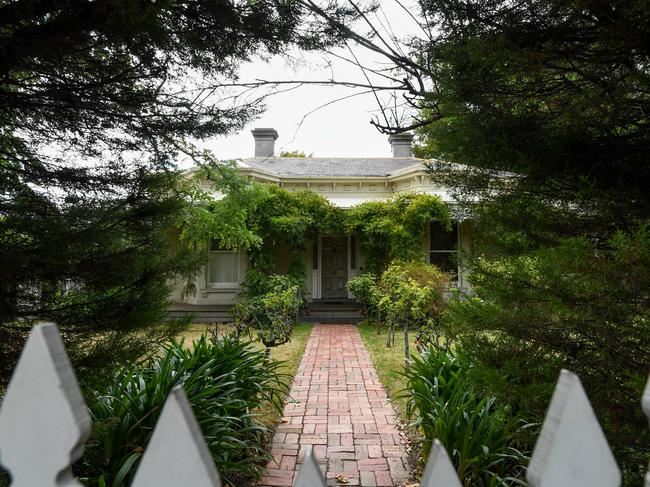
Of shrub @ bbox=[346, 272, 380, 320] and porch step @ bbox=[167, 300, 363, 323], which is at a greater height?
shrub @ bbox=[346, 272, 380, 320]

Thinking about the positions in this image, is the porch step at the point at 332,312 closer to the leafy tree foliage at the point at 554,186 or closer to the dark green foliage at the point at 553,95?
the leafy tree foliage at the point at 554,186

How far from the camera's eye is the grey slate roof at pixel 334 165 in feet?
57.4

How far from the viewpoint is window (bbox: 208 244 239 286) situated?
51.9 feet

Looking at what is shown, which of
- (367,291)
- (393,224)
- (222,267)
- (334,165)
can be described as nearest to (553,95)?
(367,291)

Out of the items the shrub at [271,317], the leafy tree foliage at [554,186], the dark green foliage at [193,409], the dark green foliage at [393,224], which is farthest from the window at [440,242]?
the leafy tree foliage at [554,186]

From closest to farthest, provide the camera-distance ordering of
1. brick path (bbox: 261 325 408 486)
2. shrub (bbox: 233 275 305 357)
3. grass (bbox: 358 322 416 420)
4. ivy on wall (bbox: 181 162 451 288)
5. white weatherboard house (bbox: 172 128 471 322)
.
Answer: brick path (bbox: 261 325 408 486) → grass (bbox: 358 322 416 420) → shrub (bbox: 233 275 305 357) → ivy on wall (bbox: 181 162 451 288) → white weatherboard house (bbox: 172 128 471 322)

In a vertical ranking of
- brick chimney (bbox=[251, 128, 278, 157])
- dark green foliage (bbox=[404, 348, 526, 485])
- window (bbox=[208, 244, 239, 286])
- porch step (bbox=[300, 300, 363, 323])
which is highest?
brick chimney (bbox=[251, 128, 278, 157])

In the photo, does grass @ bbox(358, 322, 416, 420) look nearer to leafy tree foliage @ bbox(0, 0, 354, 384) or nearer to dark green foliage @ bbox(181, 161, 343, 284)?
leafy tree foliage @ bbox(0, 0, 354, 384)

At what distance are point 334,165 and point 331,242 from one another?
13.7 feet

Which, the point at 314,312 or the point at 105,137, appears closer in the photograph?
the point at 105,137

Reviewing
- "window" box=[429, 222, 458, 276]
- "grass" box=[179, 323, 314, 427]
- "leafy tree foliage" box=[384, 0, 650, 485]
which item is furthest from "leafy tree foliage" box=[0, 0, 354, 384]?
"window" box=[429, 222, 458, 276]

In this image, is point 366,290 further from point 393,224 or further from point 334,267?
point 334,267

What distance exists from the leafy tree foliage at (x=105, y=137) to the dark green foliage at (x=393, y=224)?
34.2 ft

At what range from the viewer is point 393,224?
46.1 ft
